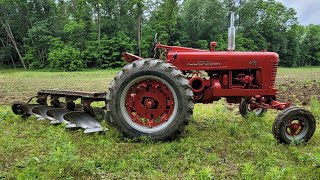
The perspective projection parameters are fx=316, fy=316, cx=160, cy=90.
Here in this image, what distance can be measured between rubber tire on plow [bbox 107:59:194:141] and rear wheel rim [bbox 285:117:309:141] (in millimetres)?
1414

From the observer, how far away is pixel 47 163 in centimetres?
350

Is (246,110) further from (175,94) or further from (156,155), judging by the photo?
(156,155)

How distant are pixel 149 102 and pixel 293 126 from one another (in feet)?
6.87

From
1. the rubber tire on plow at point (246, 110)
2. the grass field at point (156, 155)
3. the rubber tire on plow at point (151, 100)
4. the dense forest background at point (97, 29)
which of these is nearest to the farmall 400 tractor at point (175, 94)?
the rubber tire on plow at point (151, 100)

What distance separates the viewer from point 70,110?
5.76 metres

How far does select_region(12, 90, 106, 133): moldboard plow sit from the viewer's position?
16.9 ft

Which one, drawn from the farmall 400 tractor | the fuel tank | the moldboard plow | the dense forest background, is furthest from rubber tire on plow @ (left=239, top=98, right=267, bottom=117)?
the dense forest background

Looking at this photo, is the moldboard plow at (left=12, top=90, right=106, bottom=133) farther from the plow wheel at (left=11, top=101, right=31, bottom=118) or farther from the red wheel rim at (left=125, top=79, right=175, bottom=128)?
the red wheel rim at (left=125, top=79, right=175, bottom=128)

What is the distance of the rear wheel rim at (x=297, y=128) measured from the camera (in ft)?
14.6

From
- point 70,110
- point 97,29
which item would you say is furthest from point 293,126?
point 97,29

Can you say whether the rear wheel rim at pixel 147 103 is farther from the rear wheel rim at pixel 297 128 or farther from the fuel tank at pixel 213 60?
the rear wheel rim at pixel 297 128

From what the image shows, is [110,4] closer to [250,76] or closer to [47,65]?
[47,65]

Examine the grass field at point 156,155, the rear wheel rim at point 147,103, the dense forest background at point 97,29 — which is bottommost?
the grass field at point 156,155

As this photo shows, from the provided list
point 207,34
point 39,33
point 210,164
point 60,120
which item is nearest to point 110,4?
point 39,33
